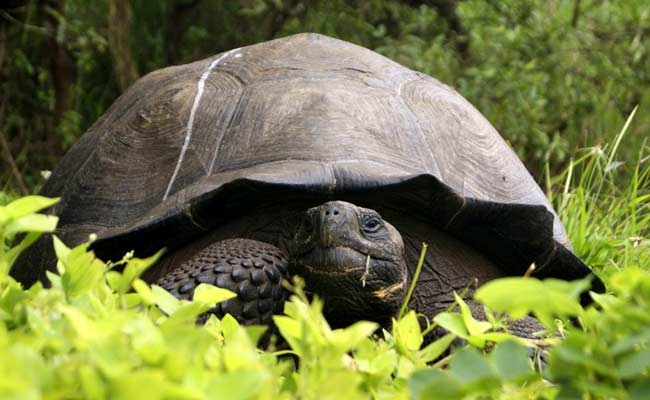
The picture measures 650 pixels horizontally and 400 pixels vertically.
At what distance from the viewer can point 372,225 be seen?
2893 mm

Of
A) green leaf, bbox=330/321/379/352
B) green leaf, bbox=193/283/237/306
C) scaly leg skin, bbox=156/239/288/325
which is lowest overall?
scaly leg skin, bbox=156/239/288/325

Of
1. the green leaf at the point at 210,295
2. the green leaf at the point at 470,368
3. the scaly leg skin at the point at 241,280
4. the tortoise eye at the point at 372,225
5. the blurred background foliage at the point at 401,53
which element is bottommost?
the blurred background foliage at the point at 401,53

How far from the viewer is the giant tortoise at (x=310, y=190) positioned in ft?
9.48

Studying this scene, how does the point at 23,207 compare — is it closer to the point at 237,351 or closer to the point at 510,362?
the point at 237,351

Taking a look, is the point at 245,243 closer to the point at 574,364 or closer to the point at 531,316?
the point at 531,316

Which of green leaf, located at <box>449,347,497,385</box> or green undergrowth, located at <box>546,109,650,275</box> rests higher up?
green leaf, located at <box>449,347,497,385</box>

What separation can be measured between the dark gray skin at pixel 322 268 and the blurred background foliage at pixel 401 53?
12.6 ft

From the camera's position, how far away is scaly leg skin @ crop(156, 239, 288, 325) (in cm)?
281

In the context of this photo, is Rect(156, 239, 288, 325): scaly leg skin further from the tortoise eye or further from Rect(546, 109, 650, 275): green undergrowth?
Rect(546, 109, 650, 275): green undergrowth

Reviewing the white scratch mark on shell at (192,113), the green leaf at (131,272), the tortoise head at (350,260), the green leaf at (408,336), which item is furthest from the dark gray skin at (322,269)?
the green leaf at (131,272)

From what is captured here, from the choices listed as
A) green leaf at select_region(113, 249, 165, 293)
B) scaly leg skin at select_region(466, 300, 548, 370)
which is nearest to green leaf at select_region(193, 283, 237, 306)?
green leaf at select_region(113, 249, 165, 293)

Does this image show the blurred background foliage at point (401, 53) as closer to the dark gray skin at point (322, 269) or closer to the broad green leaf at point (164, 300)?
the dark gray skin at point (322, 269)

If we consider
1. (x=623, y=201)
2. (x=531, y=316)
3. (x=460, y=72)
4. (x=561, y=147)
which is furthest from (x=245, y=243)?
(x=460, y=72)

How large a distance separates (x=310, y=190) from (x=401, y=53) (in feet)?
14.1
